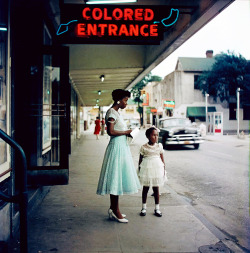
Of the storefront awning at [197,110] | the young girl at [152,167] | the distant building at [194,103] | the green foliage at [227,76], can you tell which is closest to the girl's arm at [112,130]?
the young girl at [152,167]

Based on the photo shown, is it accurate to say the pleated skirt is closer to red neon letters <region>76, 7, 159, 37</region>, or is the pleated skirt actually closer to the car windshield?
red neon letters <region>76, 7, 159, 37</region>

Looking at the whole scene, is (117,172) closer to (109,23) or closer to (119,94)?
(119,94)

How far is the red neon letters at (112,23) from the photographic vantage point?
201 inches

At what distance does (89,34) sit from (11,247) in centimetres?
360

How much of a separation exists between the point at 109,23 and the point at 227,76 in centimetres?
3120

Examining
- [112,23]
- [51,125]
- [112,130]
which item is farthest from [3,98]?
[51,125]

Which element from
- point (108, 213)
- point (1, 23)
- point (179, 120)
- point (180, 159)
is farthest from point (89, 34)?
point (179, 120)

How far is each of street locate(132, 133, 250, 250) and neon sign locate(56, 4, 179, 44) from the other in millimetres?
3351

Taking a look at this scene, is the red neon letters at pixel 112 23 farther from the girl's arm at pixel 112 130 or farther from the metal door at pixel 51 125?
the girl's arm at pixel 112 130

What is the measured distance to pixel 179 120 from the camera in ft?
54.5

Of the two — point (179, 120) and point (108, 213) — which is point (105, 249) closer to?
point (108, 213)

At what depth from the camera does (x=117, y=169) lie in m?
4.06

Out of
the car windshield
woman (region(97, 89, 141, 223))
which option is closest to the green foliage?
the car windshield

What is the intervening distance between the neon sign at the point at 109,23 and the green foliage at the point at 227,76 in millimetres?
30259
